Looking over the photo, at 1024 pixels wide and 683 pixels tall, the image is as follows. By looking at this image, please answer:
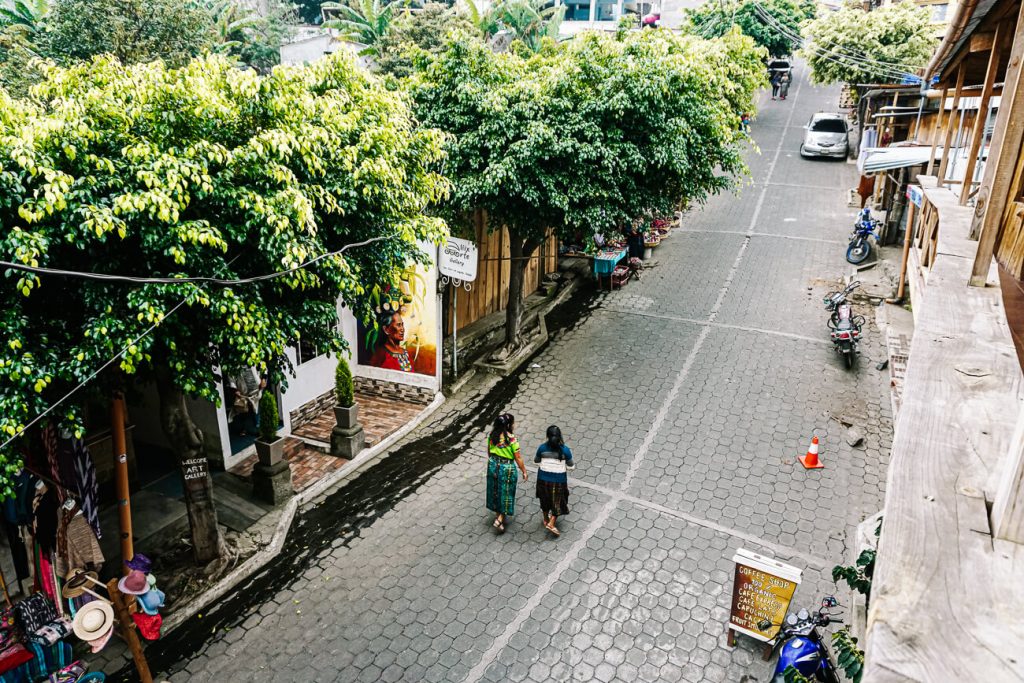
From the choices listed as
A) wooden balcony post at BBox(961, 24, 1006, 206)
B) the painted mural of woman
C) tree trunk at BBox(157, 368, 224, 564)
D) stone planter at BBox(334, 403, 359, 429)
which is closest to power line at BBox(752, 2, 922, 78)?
wooden balcony post at BBox(961, 24, 1006, 206)

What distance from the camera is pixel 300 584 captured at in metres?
8.27

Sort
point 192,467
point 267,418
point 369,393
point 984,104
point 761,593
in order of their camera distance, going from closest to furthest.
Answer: point 984,104, point 761,593, point 192,467, point 267,418, point 369,393

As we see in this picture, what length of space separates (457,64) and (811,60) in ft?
62.7

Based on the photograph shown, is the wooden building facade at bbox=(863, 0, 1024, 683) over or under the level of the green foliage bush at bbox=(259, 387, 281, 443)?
over

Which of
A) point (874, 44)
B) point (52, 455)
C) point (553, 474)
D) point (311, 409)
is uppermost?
point (874, 44)

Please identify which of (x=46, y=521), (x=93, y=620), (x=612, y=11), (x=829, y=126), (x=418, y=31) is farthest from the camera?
(x=612, y=11)

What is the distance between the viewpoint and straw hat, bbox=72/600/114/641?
6.32 metres

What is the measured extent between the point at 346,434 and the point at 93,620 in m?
4.75

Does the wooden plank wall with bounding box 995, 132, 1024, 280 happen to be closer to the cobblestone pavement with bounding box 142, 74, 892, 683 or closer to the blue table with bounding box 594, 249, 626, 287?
the cobblestone pavement with bounding box 142, 74, 892, 683

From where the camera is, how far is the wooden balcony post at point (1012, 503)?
1601 millimetres

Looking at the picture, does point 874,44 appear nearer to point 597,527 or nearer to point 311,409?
point 597,527

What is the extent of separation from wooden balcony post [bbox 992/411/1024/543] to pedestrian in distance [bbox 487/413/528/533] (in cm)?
691

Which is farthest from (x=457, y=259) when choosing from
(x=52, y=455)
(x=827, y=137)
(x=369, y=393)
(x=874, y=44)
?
(x=827, y=137)

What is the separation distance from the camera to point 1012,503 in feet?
5.33
